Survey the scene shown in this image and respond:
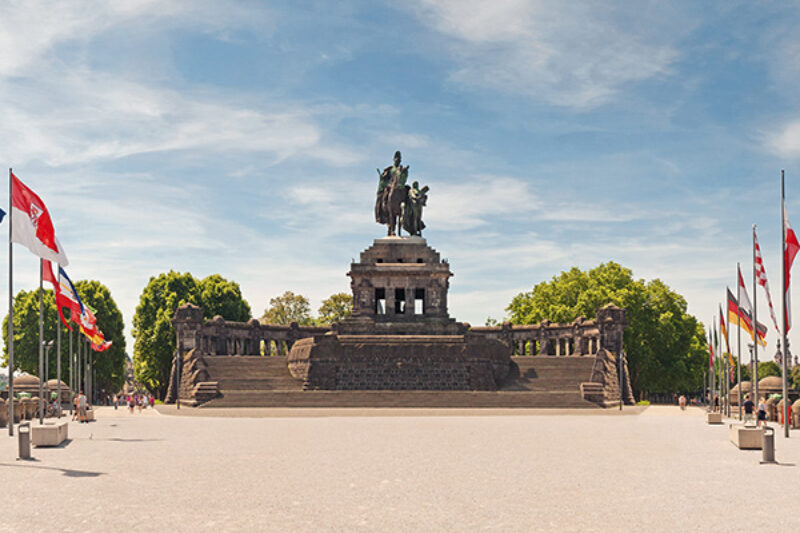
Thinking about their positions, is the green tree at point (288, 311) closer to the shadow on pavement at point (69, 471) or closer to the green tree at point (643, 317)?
the green tree at point (643, 317)

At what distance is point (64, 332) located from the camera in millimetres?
86375

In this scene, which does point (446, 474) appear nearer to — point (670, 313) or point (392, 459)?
point (392, 459)

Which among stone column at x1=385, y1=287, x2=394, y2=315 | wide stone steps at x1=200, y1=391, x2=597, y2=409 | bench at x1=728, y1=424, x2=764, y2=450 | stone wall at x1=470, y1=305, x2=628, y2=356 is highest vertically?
stone column at x1=385, y1=287, x2=394, y2=315

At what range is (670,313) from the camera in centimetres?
8669

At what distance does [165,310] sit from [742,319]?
189 ft

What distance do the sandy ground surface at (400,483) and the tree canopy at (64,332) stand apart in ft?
173

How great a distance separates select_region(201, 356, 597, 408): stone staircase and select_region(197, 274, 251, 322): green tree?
25.2 meters

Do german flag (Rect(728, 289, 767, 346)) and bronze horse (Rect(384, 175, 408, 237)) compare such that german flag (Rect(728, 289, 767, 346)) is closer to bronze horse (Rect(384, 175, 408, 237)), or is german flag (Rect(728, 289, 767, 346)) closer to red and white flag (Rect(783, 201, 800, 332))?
red and white flag (Rect(783, 201, 800, 332))

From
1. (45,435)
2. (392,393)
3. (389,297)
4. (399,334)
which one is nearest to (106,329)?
(389,297)

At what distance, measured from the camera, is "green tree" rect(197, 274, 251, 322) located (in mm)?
90500

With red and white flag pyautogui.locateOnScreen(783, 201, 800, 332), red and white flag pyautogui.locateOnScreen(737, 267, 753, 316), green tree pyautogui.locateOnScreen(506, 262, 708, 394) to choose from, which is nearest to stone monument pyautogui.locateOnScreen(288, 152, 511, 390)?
green tree pyautogui.locateOnScreen(506, 262, 708, 394)

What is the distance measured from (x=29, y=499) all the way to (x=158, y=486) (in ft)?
8.62

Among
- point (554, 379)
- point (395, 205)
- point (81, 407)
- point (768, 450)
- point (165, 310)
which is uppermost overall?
point (395, 205)

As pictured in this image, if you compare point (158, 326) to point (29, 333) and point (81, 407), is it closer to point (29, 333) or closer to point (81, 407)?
point (29, 333)
